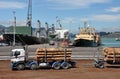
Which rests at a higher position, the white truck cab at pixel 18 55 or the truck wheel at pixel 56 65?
the white truck cab at pixel 18 55

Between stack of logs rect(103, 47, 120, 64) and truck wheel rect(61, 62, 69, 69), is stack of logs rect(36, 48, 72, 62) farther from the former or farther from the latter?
stack of logs rect(103, 47, 120, 64)

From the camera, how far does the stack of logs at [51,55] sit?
35.4 m

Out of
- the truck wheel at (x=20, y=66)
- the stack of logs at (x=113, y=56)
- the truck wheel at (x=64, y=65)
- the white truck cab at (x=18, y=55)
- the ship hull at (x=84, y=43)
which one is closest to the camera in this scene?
the truck wheel at (x=20, y=66)

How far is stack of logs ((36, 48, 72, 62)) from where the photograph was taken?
35.4 meters

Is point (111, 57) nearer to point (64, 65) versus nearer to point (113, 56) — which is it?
point (113, 56)

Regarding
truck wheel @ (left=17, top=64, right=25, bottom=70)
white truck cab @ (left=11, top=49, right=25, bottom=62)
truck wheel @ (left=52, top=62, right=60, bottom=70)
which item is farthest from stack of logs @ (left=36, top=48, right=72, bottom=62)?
truck wheel @ (left=17, top=64, right=25, bottom=70)

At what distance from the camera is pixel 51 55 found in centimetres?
3566

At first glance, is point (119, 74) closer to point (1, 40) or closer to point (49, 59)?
point (49, 59)

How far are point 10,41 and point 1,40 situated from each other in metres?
5.60

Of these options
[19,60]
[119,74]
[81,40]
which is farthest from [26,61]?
[81,40]

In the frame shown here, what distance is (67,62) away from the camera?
3578cm

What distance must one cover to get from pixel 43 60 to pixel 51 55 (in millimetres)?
914

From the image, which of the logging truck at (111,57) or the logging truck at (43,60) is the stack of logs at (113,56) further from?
the logging truck at (43,60)

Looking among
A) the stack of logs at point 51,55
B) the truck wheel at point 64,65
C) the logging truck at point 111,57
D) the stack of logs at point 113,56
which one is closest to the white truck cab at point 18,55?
the stack of logs at point 51,55
